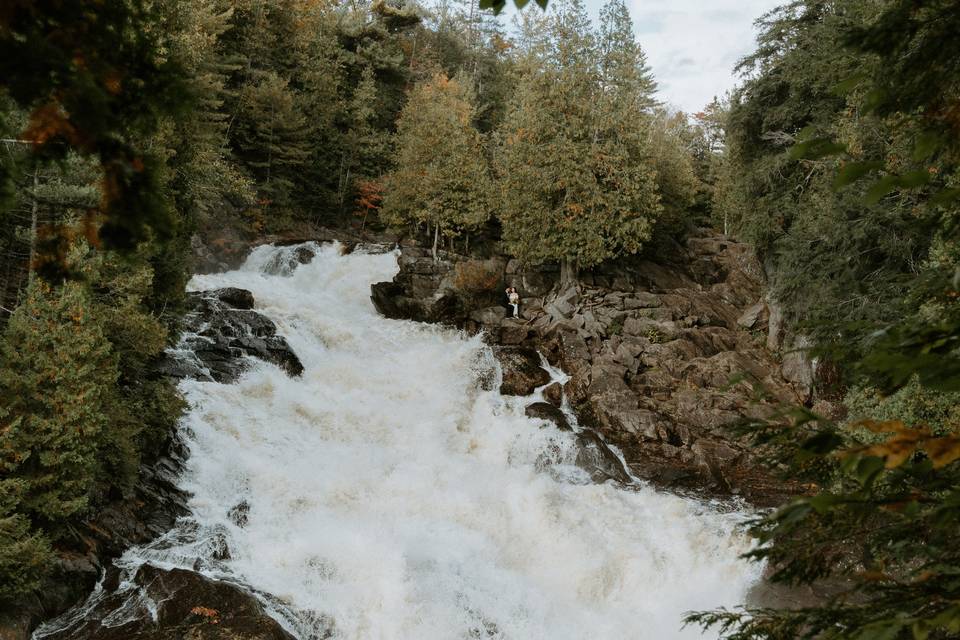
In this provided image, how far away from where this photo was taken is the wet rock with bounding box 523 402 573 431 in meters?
14.6

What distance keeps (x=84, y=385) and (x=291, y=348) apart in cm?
805

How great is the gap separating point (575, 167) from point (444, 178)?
21.1 ft

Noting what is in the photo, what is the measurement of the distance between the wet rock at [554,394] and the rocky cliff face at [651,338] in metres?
→ 0.24

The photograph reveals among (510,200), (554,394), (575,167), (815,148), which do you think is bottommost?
(554,394)

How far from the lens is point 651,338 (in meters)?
18.6

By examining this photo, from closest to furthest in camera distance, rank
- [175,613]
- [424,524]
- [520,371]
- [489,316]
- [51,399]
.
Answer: [175,613]
[51,399]
[424,524]
[520,371]
[489,316]

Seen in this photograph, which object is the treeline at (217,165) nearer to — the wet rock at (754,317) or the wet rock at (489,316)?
the wet rock at (489,316)

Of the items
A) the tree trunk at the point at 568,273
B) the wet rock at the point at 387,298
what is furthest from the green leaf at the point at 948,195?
the tree trunk at the point at 568,273

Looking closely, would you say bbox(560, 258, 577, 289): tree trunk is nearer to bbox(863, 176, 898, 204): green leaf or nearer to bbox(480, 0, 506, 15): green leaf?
bbox(863, 176, 898, 204): green leaf

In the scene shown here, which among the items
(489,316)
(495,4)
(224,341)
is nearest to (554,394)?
(489,316)

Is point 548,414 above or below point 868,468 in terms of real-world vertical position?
below

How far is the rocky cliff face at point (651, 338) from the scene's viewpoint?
45.9 ft

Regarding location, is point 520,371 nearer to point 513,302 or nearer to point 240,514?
point 513,302

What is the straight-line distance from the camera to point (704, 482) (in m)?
12.8
